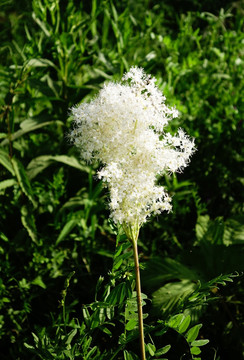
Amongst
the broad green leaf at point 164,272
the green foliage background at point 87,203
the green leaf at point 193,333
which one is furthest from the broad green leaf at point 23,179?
the green leaf at point 193,333

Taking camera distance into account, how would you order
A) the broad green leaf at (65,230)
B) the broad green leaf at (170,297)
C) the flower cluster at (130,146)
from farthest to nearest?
the broad green leaf at (65,230), the broad green leaf at (170,297), the flower cluster at (130,146)

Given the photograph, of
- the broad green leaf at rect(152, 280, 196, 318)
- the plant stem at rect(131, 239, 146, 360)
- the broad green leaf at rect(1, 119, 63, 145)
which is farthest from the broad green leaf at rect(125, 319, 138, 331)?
the broad green leaf at rect(1, 119, 63, 145)

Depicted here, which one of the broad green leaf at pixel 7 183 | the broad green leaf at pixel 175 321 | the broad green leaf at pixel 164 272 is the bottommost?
the broad green leaf at pixel 175 321

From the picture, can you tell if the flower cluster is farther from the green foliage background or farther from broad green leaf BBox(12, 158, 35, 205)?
broad green leaf BBox(12, 158, 35, 205)

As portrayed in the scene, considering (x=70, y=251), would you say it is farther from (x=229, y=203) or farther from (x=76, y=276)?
(x=229, y=203)

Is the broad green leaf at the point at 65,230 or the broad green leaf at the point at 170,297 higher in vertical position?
the broad green leaf at the point at 65,230

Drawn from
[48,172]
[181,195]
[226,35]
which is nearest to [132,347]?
[181,195]

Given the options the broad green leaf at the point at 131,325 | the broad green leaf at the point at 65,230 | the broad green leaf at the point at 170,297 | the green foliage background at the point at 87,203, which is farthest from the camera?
the broad green leaf at the point at 65,230

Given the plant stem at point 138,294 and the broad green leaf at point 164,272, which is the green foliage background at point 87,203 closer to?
the broad green leaf at point 164,272

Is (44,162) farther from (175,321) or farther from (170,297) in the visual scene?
(175,321)
